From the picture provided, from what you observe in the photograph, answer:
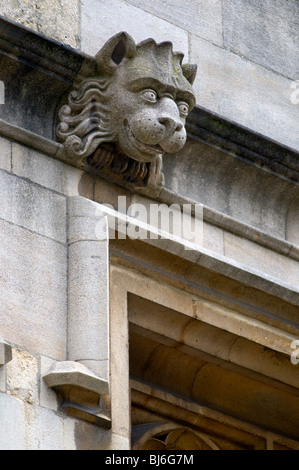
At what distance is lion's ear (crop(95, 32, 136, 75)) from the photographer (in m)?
8.05

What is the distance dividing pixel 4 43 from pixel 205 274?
4.79 feet

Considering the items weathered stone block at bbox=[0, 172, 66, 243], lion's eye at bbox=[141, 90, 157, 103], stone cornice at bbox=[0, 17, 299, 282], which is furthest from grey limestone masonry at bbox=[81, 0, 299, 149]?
weathered stone block at bbox=[0, 172, 66, 243]

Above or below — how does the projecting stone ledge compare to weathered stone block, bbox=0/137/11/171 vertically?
below

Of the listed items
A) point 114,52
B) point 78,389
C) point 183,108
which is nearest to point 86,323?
point 78,389

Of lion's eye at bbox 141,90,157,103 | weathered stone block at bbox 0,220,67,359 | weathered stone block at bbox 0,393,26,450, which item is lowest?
weathered stone block at bbox 0,393,26,450

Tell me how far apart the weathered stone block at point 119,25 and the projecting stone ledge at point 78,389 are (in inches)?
74.1

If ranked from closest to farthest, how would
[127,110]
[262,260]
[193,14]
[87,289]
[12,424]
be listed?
[12,424] → [87,289] → [127,110] → [262,260] → [193,14]

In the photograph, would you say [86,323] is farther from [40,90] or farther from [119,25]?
[119,25]

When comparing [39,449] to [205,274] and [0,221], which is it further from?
[205,274]

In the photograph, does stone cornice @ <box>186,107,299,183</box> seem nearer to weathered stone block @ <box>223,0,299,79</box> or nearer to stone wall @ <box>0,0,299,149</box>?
stone wall @ <box>0,0,299,149</box>

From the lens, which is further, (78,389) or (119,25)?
(119,25)

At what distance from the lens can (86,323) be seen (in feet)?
24.6

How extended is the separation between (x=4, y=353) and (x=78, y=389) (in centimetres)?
39

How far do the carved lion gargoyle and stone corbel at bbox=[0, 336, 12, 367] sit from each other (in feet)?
4.20
